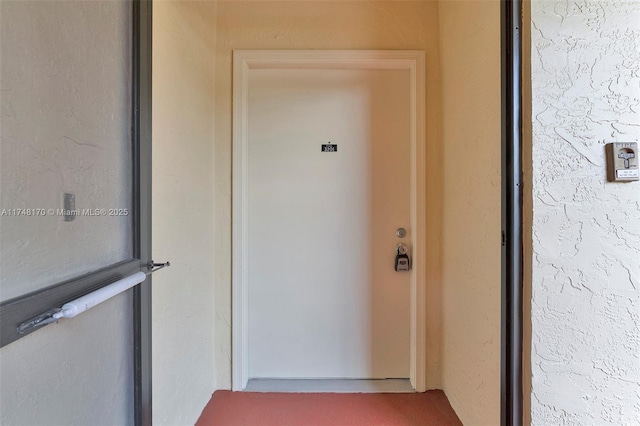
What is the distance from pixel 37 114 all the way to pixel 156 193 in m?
0.51

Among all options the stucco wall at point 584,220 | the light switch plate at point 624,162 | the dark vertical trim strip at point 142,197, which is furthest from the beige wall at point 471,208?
the dark vertical trim strip at point 142,197

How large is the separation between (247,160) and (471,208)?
122 cm

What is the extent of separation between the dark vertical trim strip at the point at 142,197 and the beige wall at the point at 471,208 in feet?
4.07

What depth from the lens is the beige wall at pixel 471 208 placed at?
108 centimetres

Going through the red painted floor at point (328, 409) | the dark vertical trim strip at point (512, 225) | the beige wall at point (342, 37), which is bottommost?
the red painted floor at point (328, 409)

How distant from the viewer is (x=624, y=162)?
2.69ft

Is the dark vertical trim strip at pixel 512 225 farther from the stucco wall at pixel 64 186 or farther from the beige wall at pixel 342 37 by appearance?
the stucco wall at pixel 64 186

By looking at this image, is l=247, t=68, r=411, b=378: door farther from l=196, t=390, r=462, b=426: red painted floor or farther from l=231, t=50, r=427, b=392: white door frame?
l=196, t=390, r=462, b=426: red painted floor

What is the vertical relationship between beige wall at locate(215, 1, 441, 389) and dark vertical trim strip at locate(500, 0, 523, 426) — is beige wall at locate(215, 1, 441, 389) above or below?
above

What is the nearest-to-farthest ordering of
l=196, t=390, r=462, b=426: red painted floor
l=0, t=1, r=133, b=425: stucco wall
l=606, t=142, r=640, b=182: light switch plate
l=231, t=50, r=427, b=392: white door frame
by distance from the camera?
1. l=0, t=1, r=133, b=425: stucco wall
2. l=606, t=142, r=640, b=182: light switch plate
3. l=196, t=390, r=462, b=426: red painted floor
4. l=231, t=50, r=427, b=392: white door frame

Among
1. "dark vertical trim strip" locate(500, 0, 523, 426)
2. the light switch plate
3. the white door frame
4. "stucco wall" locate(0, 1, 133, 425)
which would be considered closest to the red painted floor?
the white door frame

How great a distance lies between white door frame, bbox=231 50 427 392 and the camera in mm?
1562

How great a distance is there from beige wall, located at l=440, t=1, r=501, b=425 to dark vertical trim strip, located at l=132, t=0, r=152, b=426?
124cm

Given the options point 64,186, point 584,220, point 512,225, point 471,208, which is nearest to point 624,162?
point 584,220
